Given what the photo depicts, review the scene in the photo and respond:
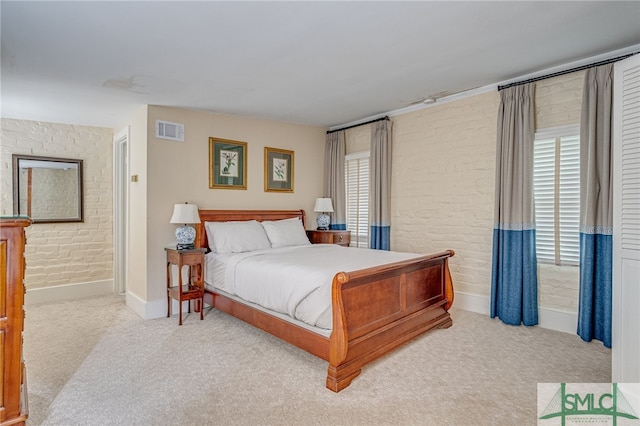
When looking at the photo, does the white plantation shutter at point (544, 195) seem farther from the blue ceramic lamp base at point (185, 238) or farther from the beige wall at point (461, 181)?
the blue ceramic lamp base at point (185, 238)

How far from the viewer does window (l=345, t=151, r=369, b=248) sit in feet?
17.2

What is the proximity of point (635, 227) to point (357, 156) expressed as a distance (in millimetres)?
3617

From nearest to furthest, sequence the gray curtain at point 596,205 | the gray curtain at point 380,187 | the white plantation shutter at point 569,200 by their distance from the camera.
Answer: the gray curtain at point 596,205 < the white plantation shutter at point 569,200 < the gray curtain at point 380,187

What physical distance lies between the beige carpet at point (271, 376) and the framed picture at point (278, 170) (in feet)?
7.18

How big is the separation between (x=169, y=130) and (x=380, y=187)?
2791 millimetres

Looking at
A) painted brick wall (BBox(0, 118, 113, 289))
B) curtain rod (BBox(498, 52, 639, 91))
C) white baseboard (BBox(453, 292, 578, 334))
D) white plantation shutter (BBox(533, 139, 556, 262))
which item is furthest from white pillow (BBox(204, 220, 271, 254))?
curtain rod (BBox(498, 52, 639, 91))

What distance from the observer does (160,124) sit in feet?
13.6

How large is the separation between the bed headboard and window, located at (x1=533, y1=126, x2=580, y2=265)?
10.4 ft

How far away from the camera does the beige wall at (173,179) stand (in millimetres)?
4078

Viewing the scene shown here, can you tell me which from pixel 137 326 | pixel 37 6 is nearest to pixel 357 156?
pixel 137 326

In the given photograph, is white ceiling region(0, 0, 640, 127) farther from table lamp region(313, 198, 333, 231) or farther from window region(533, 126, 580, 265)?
table lamp region(313, 198, 333, 231)

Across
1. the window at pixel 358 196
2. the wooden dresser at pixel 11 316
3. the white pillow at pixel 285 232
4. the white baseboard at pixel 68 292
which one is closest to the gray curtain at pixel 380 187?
the window at pixel 358 196

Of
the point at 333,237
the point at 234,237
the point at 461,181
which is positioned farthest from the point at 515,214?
the point at 234,237

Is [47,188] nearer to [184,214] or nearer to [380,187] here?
[184,214]
